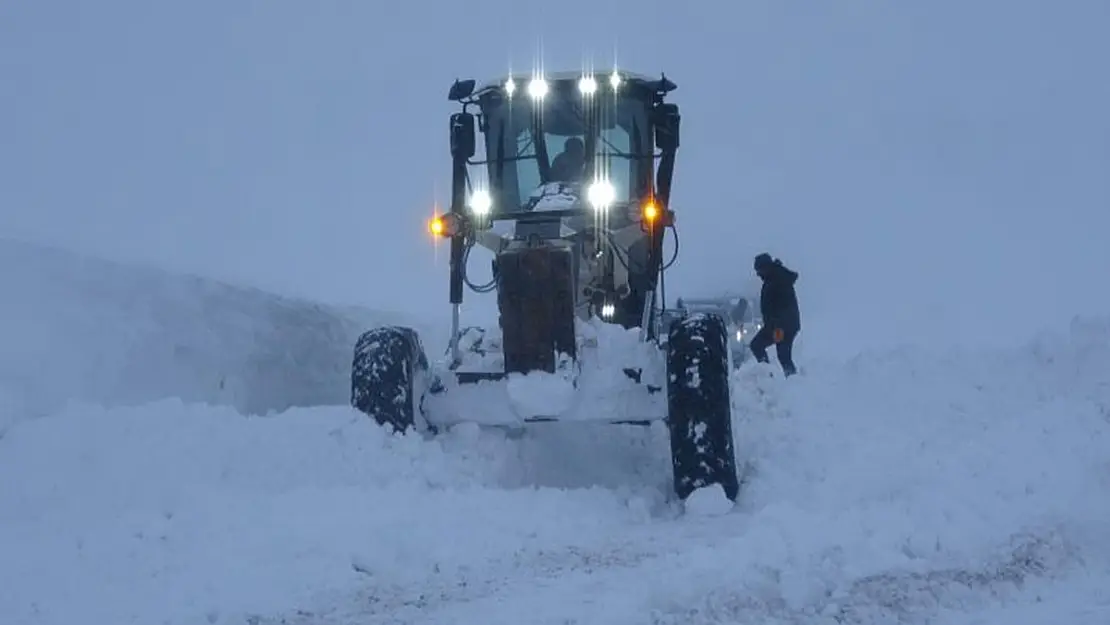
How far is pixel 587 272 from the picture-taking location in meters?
8.45

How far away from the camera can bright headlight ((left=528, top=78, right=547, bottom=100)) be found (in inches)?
357

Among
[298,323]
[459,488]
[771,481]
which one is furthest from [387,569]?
[298,323]

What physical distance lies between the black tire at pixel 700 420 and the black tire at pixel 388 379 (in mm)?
1723

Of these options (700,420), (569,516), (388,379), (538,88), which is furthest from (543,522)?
(538,88)

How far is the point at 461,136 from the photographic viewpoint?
8.84 meters

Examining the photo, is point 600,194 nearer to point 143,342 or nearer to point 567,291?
point 567,291

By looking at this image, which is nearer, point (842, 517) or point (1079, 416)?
point (842, 517)

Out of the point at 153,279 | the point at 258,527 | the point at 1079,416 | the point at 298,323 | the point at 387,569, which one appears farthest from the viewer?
the point at 298,323

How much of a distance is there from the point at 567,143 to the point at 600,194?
2.18 ft

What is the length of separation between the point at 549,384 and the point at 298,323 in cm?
832

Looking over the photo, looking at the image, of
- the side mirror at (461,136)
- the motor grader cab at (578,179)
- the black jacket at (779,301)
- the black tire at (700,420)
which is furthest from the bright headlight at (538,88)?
the black jacket at (779,301)

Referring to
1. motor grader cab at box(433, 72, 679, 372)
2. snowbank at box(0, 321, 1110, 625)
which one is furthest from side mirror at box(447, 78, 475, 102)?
snowbank at box(0, 321, 1110, 625)

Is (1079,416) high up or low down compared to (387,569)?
up

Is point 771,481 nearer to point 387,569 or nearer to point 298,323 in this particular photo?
point 387,569
